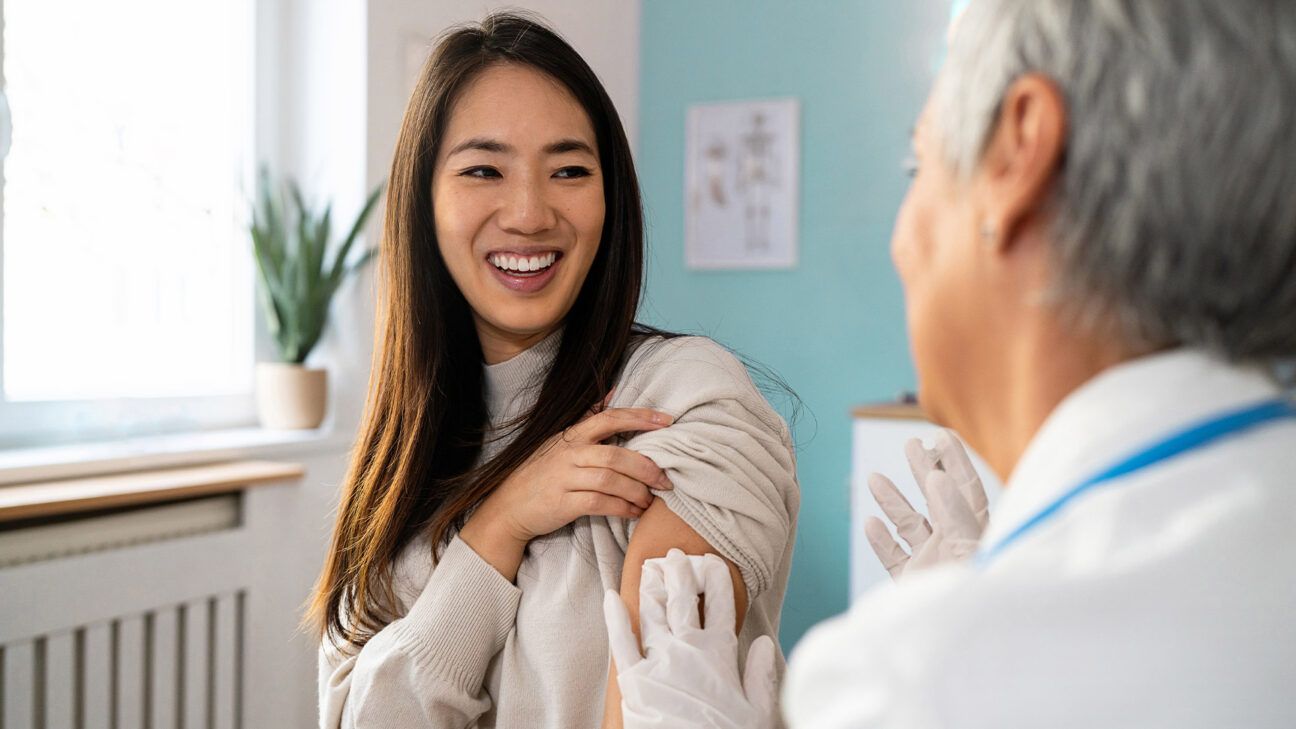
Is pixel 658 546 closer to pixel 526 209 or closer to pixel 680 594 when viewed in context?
pixel 680 594

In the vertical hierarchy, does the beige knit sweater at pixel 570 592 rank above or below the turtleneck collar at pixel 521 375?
below

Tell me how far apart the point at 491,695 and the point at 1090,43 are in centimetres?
93

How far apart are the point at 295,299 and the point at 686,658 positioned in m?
2.05

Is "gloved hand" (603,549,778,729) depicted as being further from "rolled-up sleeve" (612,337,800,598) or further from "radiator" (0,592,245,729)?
"radiator" (0,592,245,729)

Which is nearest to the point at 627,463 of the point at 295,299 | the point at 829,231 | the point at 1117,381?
the point at 1117,381

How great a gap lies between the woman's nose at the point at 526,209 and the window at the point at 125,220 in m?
1.56

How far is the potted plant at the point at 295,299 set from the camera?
106 inches

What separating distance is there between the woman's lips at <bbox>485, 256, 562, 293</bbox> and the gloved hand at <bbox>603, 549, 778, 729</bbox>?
431 mm

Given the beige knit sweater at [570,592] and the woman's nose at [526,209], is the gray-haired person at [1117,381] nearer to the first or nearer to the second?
the beige knit sweater at [570,592]

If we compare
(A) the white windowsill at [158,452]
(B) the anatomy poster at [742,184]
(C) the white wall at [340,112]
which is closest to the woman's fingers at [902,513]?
(A) the white windowsill at [158,452]

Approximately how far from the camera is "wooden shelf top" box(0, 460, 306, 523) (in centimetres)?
196

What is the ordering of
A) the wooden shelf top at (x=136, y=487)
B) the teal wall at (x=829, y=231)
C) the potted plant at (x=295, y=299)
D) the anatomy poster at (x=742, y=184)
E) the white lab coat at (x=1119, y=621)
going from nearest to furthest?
1. the white lab coat at (x=1119, y=621)
2. the wooden shelf top at (x=136, y=487)
3. the potted plant at (x=295, y=299)
4. the teal wall at (x=829, y=231)
5. the anatomy poster at (x=742, y=184)

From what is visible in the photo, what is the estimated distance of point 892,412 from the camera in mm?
2916

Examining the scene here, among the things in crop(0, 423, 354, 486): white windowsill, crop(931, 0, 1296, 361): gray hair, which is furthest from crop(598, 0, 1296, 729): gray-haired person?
crop(0, 423, 354, 486): white windowsill
